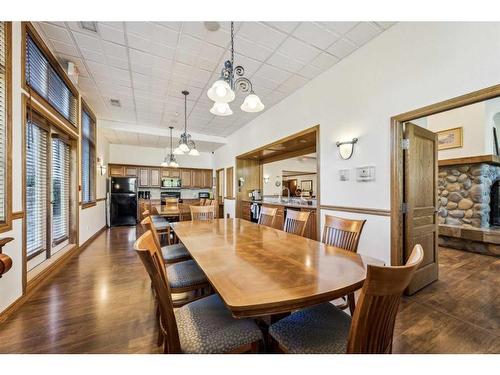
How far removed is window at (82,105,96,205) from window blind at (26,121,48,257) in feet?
4.40

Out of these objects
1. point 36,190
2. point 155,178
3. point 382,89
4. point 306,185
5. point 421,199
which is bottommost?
point 421,199

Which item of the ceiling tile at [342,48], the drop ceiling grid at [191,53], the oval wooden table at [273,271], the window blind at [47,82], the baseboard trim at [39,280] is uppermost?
the ceiling tile at [342,48]

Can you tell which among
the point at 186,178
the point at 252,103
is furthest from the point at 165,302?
the point at 186,178

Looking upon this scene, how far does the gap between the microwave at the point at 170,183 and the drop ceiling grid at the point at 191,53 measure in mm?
4020

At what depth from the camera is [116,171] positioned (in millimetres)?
7109

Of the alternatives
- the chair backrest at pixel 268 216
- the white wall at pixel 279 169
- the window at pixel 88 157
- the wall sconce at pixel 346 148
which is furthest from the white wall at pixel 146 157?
the wall sconce at pixel 346 148

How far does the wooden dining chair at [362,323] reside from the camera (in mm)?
761

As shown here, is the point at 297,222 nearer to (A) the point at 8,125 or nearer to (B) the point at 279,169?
(A) the point at 8,125

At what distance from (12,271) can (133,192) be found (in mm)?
5211

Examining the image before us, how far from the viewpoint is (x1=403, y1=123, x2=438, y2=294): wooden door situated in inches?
91.7

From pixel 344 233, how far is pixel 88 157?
521cm

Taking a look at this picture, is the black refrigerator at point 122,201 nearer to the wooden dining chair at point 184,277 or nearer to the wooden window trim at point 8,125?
the wooden window trim at point 8,125

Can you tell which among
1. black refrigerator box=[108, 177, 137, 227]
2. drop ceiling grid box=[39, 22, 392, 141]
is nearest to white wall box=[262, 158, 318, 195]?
black refrigerator box=[108, 177, 137, 227]
